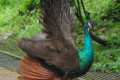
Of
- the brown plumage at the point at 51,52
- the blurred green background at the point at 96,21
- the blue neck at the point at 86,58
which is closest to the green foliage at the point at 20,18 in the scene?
the blurred green background at the point at 96,21

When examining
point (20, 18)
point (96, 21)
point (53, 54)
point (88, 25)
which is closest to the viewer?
point (53, 54)

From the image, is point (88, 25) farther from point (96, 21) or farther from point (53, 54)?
point (96, 21)

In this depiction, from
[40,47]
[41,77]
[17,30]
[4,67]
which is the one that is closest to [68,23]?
[40,47]

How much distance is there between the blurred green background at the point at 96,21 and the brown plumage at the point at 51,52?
1.39m

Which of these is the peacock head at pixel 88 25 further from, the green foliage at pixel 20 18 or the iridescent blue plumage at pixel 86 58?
the green foliage at pixel 20 18

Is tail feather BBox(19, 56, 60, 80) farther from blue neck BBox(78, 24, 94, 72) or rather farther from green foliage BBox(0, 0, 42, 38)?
green foliage BBox(0, 0, 42, 38)

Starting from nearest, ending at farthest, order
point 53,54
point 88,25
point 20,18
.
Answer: point 53,54, point 88,25, point 20,18

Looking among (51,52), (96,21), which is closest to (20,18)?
(96,21)

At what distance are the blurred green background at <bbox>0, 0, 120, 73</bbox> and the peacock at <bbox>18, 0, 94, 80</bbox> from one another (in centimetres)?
129

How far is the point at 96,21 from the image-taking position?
294 inches

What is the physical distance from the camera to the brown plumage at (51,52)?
4020mm

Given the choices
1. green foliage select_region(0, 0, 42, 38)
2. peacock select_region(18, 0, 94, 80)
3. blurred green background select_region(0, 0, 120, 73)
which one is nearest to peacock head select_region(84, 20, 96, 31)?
peacock select_region(18, 0, 94, 80)

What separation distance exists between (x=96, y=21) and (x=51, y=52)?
11.8 ft

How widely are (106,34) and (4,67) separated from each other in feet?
9.15
